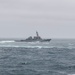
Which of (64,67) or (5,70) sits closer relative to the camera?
(5,70)

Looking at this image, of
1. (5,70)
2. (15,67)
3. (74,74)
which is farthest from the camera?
(15,67)

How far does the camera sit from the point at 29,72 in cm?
5778

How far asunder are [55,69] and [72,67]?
404 cm

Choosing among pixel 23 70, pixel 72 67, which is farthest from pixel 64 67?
pixel 23 70

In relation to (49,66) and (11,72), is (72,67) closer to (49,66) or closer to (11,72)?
(49,66)

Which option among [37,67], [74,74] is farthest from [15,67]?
[74,74]

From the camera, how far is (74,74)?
54.6 meters

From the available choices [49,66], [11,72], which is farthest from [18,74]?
[49,66]

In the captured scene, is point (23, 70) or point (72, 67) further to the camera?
point (72, 67)

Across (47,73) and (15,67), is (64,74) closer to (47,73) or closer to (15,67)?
(47,73)

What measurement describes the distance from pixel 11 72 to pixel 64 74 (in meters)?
8.32

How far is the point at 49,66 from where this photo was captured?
6538 cm

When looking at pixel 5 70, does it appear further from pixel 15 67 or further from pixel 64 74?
pixel 64 74

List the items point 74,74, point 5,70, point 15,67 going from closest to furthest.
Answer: point 74,74, point 5,70, point 15,67
